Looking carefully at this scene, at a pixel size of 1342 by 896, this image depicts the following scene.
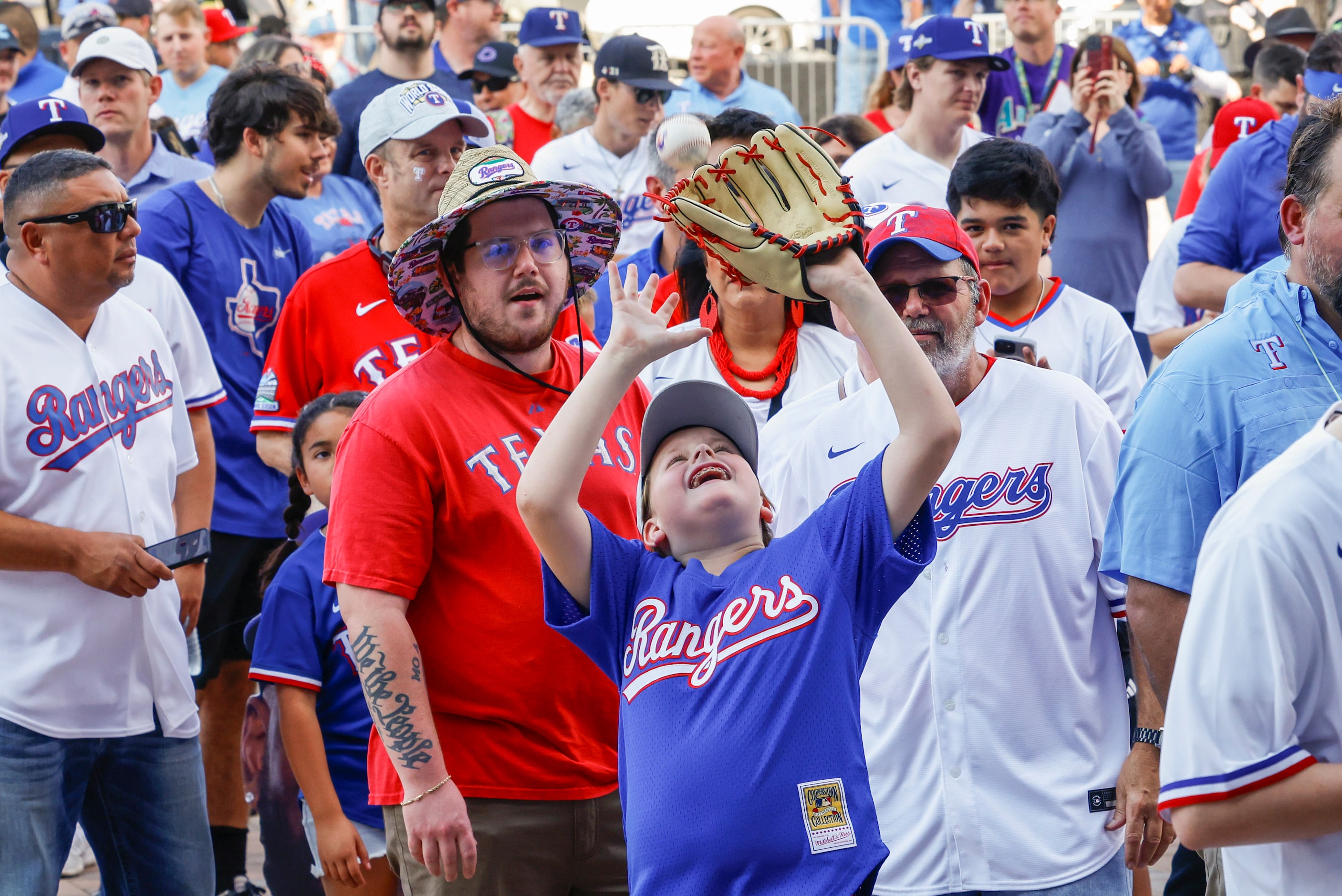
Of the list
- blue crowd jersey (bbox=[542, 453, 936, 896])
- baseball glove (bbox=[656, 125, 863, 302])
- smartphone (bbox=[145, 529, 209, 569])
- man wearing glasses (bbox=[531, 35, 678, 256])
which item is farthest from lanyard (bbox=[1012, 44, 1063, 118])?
blue crowd jersey (bbox=[542, 453, 936, 896])

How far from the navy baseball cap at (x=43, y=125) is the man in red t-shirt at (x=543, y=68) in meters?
3.22

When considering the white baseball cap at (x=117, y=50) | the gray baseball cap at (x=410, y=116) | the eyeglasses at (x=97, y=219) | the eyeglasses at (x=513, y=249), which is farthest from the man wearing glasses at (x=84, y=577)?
the white baseball cap at (x=117, y=50)

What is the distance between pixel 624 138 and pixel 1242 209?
2934 millimetres

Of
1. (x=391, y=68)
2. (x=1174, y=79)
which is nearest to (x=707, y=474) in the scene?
(x=391, y=68)

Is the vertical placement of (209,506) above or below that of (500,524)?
below

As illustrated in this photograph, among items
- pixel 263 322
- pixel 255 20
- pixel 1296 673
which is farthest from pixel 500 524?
pixel 255 20

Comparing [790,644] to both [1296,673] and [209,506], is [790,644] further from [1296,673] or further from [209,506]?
[209,506]

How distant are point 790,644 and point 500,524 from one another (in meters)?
0.78

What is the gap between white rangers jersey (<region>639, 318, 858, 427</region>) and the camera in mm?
4289

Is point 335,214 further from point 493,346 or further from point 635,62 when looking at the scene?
point 493,346

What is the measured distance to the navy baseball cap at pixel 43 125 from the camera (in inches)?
203

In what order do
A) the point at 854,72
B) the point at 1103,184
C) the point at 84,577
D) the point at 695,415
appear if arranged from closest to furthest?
the point at 695,415
the point at 84,577
the point at 1103,184
the point at 854,72

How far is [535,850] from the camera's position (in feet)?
10.2

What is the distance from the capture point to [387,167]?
4.67m
